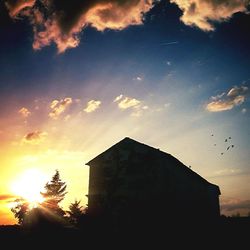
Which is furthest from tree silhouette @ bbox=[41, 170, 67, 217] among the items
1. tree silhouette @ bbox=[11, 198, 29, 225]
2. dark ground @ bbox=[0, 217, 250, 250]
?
dark ground @ bbox=[0, 217, 250, 250]

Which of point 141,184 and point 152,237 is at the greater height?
point 141,184

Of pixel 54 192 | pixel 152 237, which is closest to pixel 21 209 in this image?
pixel 54 192

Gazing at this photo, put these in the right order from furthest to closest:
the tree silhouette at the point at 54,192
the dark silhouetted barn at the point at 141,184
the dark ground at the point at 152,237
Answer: the tree silhouette at the point at 54,192
the dark silhouetted barn at the point at 141,184
the dark ground at the point at 152,237

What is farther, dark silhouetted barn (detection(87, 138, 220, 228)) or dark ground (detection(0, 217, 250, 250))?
dark silhouetted barn (detection(87, 138, 220, 228))

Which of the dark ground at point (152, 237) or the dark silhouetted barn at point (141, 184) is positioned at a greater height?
the dark silhouetted barn at point (141, 184)

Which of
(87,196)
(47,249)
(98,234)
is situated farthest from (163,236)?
(87,196)

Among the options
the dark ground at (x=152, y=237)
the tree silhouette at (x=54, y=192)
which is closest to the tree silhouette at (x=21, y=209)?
the tree silhouette at (x=54, y=192)

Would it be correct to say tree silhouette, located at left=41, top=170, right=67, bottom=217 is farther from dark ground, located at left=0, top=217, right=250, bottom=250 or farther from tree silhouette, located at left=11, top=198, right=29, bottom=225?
dark ground, located at left=0, top=217, right=250, bottom=250

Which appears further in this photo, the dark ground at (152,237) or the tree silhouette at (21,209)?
the tree silhouette at (21,209)

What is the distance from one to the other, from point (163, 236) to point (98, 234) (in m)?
2.73

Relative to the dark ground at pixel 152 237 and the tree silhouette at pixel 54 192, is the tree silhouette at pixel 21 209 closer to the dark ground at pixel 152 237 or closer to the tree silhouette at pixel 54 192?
the tree silhouette at pixel 54 192

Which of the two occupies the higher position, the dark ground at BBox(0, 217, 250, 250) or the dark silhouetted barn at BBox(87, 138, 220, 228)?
the dark silhouetted barn at BBox(87, 138, 220, 228)

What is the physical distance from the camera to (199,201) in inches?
1332

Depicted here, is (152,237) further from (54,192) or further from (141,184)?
(54,192)
